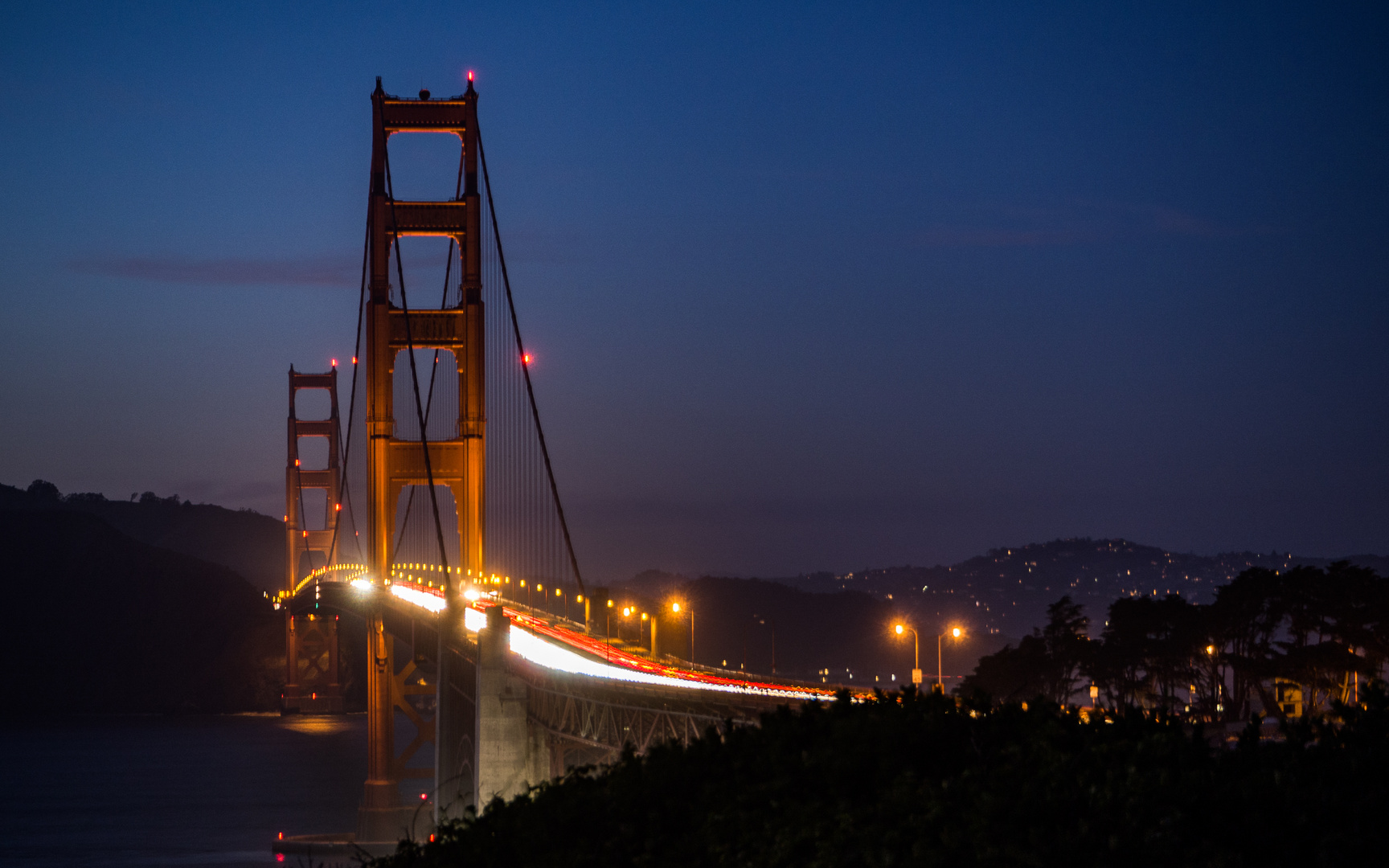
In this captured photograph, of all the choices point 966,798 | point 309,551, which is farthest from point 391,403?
point 309,551

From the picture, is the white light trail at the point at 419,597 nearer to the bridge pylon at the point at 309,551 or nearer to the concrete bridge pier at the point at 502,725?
the concrete bridge pier at the point at 502,725

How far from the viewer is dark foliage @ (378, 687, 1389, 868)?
7559 mm

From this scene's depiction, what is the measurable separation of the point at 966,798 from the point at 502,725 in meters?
22.1

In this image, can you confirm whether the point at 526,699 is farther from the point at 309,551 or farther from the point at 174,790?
the point at 309,551

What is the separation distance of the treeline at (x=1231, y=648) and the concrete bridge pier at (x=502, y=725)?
1712cm

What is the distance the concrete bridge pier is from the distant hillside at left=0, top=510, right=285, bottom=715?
412 ft

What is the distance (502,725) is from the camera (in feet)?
97.1

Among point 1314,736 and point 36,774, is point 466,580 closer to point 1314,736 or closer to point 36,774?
point 1314,736

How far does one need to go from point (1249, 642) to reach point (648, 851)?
48.4m

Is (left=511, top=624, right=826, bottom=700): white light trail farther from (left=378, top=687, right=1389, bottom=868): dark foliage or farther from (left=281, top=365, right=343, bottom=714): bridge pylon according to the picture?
(left=281, top=365, right=343, bottom=714): bridge pylon

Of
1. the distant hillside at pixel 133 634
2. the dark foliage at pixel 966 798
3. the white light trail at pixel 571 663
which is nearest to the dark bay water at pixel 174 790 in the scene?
the distant hillside at pixel 133 634

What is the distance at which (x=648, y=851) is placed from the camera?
32.3 feet

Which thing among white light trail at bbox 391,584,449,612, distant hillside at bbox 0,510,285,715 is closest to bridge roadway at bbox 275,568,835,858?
white light trail at bbox 391,584,449,612

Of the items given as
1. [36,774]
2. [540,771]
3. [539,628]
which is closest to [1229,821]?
[540,771]
